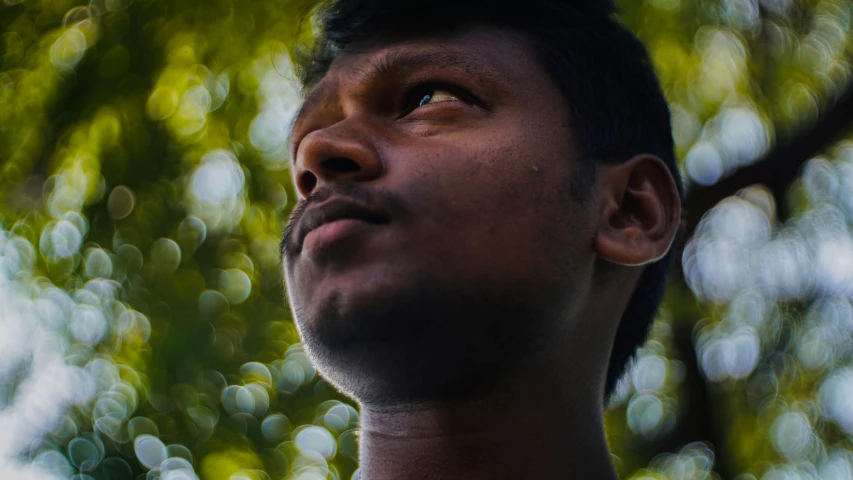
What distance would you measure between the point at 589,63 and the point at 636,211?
373mm

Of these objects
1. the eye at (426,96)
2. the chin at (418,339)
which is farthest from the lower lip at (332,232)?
the eye at (426,96)

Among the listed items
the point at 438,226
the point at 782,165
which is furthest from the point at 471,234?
the point at 782,165

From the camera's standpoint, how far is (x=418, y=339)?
1828 mm

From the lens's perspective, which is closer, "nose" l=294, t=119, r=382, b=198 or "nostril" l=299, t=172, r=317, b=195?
"nose" l=294, t=119, r=382, b=198

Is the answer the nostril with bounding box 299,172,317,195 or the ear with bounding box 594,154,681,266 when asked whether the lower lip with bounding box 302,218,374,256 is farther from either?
the ear with bounding box 594,154,681,266

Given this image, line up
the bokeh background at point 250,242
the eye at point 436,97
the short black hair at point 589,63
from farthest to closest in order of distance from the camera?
the bokeh background at point 250,242 < the short black hair at point 589,63 < the eye at point 436,97

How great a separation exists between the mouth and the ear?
1.73 feet

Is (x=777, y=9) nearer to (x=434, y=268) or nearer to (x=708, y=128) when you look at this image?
(x=708, y=128)

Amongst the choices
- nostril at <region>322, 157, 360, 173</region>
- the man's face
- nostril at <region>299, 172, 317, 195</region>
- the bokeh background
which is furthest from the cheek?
the bokeh background

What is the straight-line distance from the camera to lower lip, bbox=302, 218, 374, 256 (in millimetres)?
1856

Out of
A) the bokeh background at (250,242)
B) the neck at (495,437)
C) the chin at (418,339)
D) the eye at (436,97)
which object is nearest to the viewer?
the chin at (418,339)

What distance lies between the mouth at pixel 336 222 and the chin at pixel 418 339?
0.11m

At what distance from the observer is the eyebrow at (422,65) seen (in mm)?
2057

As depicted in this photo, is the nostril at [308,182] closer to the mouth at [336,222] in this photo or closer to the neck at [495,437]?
the mouth at [336,222]
